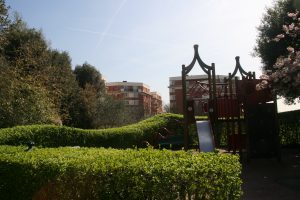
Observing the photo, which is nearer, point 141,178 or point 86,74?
point 141,178

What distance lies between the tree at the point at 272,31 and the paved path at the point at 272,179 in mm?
3896

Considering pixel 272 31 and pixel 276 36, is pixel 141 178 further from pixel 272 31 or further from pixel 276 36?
pixel 272 31

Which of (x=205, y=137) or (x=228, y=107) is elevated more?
(x=228, y=107)

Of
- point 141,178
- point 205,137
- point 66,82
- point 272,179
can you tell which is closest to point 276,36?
point 205,137

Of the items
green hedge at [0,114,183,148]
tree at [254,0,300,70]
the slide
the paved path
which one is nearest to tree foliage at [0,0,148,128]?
green hedge at [0,114,183,148]

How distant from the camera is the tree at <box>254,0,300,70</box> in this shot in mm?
15211

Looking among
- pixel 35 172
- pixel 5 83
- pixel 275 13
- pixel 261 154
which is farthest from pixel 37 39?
pixel 35 172

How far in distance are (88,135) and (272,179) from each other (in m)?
8.22

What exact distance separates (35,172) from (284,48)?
38.1 feet

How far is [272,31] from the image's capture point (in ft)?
51.9

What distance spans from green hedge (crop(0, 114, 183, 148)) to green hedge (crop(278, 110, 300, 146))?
17.5 ft

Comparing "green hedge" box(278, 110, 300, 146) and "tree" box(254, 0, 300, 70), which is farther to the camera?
"green hedge" box(278, 110, 300, 146)

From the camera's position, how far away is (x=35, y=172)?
6.07m

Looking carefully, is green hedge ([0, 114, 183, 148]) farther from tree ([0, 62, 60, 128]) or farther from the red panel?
the red panel
